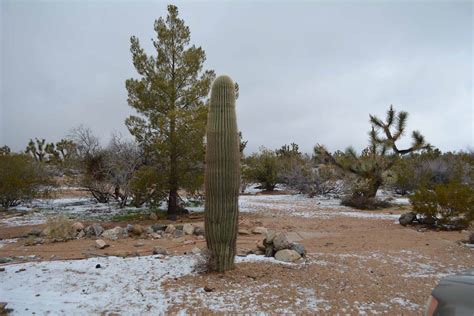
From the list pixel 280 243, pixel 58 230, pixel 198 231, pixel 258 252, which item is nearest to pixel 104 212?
pixel 58 230

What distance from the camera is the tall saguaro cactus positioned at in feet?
15.2

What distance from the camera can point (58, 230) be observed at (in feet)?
24.5

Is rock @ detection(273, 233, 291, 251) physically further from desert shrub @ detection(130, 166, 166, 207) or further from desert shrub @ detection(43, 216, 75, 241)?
desert shrub @ detection(130, 166, 166, 207)

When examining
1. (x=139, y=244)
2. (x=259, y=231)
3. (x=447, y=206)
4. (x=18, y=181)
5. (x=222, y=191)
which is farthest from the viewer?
(x=18, y=181)

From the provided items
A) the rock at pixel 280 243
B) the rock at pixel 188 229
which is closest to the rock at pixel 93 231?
the rock at pixel 188 229

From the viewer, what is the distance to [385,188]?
21562mm

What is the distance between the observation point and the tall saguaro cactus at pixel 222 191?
463 centimetres

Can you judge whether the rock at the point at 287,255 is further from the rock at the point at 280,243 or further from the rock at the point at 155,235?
the rock at the point at 155,235

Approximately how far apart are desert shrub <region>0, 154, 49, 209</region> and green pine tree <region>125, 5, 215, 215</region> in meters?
5.44

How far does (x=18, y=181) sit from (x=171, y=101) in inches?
269

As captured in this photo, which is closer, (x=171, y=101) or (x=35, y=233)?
(x=35, y=233)

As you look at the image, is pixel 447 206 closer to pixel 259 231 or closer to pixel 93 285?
pixel 259 231

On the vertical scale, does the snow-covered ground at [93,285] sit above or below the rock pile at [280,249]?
below

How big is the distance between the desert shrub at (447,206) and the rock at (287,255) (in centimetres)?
551
